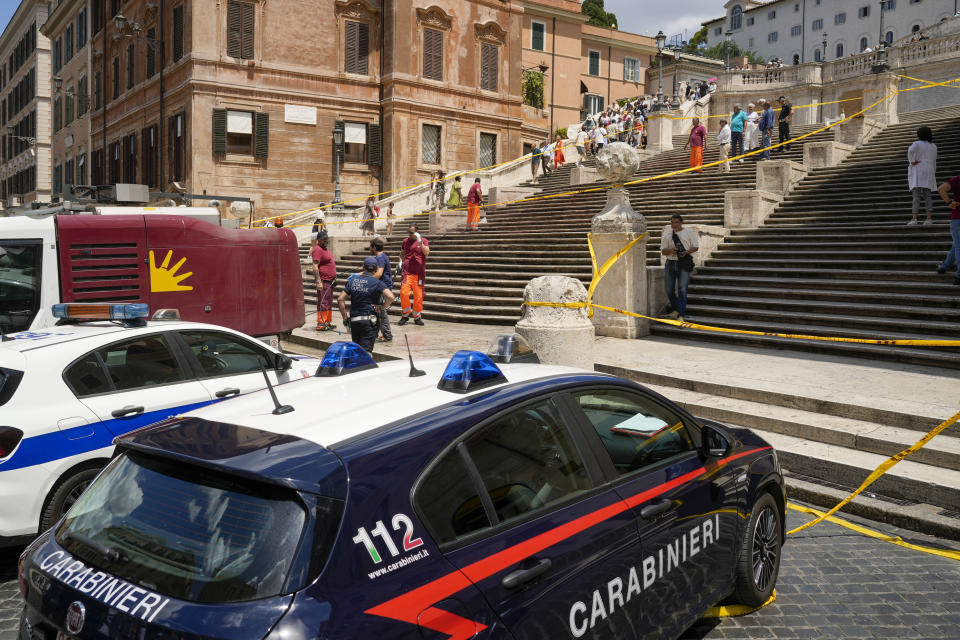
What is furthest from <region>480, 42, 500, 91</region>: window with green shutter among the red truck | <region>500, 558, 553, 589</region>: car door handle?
<region>500, 558, 553, 589</region>: car door handle

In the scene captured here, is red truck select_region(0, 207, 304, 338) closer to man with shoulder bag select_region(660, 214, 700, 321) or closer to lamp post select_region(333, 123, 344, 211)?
man with shoulder bag select_region(660, 214, 700, 321)

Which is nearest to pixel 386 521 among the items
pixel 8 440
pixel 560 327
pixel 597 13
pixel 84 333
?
pixel 8 440

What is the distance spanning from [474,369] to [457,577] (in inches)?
36.0

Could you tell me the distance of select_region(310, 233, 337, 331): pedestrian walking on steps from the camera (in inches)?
602

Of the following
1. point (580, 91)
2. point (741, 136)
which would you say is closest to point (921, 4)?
point (580, 91)

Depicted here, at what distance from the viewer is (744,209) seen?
16.6m

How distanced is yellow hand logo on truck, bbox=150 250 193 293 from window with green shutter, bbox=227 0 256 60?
23931 millimetres

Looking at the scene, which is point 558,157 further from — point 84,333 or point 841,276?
point 84,333

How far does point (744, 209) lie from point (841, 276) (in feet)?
13.5

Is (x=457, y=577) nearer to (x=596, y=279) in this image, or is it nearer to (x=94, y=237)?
(x=94, y=237)

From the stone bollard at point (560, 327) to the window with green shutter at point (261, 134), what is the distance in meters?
25.0

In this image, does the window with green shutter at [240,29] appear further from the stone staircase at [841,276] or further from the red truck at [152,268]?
the stone staircase at [841,276]

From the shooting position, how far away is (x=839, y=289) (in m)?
12.5

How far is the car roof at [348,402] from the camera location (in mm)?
2662
